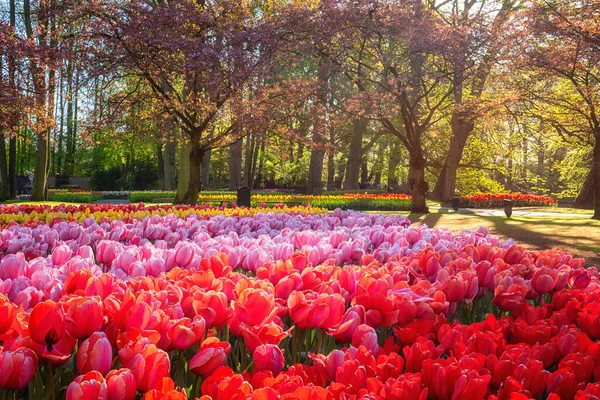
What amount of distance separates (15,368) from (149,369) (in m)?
0.39

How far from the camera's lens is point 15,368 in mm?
1604

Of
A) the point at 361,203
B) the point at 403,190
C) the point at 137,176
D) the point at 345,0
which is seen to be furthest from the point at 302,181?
the point at 345,0

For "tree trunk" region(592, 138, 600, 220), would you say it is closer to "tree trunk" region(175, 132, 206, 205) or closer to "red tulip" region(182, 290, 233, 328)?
"tree trunk" region(175, 132, 206, 205)

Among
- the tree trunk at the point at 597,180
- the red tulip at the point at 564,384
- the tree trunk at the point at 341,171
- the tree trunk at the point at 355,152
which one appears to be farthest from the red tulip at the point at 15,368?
the tree trunk at the point at 341,171

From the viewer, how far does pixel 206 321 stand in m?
2.07

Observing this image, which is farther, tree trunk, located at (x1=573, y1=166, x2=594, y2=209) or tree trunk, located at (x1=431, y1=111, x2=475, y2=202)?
tree trunk, located at (x1=431, y1=111, x2=475, y2=202)

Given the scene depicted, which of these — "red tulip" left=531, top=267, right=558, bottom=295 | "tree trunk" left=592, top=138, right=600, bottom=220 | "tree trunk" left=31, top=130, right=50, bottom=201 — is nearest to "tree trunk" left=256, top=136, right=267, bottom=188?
"tree trunk" left=31, top=130, right=50, bottom=201

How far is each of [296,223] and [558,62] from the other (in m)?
16.2

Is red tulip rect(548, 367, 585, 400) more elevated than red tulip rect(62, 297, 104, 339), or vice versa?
red tulip rect(62, 297, 104, 339)

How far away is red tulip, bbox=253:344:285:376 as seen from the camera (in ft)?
5.87

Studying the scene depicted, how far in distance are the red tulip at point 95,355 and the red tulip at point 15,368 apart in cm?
14

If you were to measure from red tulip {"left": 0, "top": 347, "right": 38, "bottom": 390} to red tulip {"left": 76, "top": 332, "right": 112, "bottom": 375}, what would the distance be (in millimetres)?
139

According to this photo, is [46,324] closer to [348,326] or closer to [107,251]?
[348,326]

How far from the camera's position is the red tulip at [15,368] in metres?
1.58
